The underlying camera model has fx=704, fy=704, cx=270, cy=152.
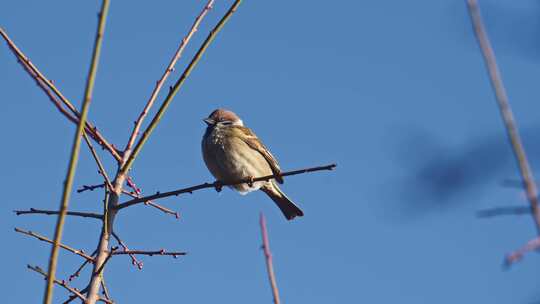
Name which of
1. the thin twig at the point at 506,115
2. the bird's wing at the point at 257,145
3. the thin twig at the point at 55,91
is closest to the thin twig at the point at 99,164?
the thin twig at the point at 55,91

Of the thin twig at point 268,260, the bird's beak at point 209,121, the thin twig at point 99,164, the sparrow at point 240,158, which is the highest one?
the bird's beak at point 209,121

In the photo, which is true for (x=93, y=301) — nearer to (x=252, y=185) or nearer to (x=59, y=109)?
(x=59, y=109)

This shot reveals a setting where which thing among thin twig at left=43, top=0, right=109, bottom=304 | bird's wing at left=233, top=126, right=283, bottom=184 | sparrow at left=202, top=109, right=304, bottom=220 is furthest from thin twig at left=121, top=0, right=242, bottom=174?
bird's wing at left=233, top=126, right=283, bottom=184

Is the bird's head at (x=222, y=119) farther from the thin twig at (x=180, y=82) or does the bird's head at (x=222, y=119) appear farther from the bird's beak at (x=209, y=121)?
the thin twig at (x=180, y=82)

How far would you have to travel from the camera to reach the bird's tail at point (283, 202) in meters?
7.55

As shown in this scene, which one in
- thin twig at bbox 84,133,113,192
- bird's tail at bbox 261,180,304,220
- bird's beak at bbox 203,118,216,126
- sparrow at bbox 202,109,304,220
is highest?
bird's beak at bbox 203,118,216,126

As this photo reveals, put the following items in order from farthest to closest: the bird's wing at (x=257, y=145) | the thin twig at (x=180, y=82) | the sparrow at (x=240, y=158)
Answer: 1. the bird's wing at (x=257, y=145)
2. the sparrow at (x=240, y=158)
3. the thin twig at (x=180, y=82)

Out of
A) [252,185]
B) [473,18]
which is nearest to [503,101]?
[473,18]

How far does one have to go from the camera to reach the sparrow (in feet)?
23.3

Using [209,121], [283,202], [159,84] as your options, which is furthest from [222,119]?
[159,84]

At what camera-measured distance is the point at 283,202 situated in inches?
299

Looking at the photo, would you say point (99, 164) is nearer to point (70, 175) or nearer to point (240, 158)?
point (70, 175)

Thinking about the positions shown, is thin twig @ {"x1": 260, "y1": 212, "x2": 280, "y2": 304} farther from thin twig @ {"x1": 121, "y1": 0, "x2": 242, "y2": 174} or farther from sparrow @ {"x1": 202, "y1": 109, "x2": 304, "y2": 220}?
sparrow @ {"x1": 202, "y1": 109, "x2": 304, "y2": 220}

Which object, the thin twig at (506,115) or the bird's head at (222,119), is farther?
the bird's head at (222,119)
